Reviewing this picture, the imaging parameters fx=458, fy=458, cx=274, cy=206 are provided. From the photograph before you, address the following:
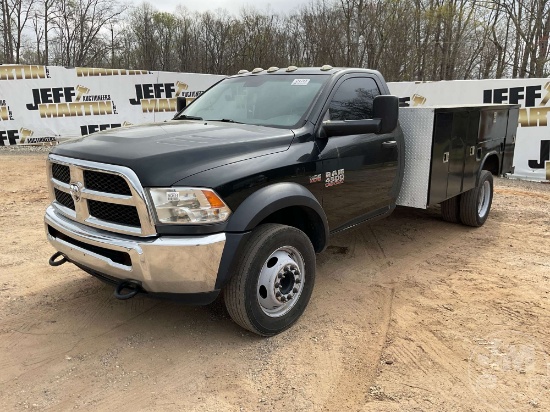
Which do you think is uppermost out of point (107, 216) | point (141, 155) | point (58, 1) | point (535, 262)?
point (58, 1)

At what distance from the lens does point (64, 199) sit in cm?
348

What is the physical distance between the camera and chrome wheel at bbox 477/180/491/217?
643 centimetres

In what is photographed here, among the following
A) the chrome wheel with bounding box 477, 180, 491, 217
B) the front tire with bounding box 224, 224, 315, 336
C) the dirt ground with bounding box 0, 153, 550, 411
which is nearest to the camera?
the dirt ground with bounding box 0, 153, 550, 411

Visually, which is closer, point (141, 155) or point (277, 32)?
point (141, 155)

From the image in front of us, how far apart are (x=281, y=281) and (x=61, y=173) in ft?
6.04

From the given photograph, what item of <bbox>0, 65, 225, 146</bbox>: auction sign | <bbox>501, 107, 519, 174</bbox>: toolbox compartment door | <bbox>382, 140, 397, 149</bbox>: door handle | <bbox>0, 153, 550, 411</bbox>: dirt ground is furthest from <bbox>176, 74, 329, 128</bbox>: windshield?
<bbox>0, 65, 225, 146</bbox>: auction sign

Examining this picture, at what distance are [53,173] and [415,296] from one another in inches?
129

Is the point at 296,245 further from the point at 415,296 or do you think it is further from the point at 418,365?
the point at 415,296

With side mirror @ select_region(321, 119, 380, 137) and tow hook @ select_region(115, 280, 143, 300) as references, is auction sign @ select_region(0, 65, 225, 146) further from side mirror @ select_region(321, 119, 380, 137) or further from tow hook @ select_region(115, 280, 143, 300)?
tow hook @ select_region(115, 280, 143, 300)

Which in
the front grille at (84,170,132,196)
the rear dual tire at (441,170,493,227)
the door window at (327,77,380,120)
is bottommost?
the rear dual tire at (441,170,493,227)

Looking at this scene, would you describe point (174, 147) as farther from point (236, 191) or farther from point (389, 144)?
point (389, 144)

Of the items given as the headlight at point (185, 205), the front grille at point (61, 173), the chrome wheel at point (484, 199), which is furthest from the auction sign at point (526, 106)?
the front grille at point (61, 173)

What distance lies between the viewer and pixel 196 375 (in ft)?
9.77

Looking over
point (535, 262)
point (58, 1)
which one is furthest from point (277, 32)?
point (535, 262)
